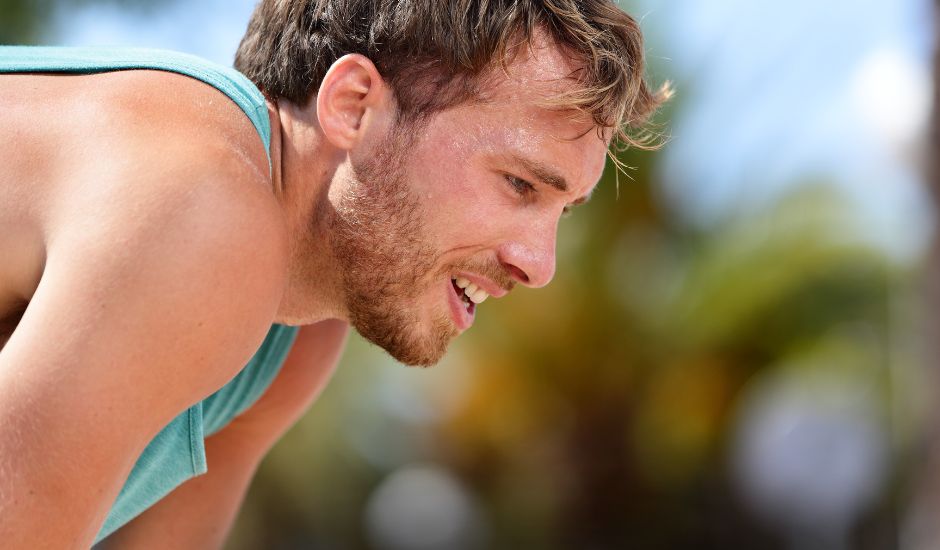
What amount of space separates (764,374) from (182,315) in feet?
26.6

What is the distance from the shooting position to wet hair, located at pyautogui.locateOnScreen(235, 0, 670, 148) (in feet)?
7.64

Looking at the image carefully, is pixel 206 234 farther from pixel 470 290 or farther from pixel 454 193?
pixel 470 290

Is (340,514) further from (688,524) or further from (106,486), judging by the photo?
(106,486)

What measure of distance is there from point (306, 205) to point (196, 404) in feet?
1.53

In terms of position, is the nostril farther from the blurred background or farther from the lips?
the blurred background

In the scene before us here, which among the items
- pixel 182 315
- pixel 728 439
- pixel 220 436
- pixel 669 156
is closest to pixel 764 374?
pixel 728 439

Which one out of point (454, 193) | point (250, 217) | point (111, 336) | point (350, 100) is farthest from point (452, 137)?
point (111, 336)

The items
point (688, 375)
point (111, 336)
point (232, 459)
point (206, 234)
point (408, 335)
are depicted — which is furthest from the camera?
point (688, 375)

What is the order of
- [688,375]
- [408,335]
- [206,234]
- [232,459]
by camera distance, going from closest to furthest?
[206,234]
[408,335]
[232,459]
[688,375]

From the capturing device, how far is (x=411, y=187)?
7.68 feet

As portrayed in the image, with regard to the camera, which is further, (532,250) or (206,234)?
(532,250)

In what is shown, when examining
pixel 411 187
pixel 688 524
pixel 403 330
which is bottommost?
pixel 688 524

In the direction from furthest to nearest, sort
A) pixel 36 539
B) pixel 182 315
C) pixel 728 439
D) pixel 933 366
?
pixel 728 439 < pixel 933 366 < pixel 182 315 < pixel 36 539

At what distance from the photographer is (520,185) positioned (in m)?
2.38
